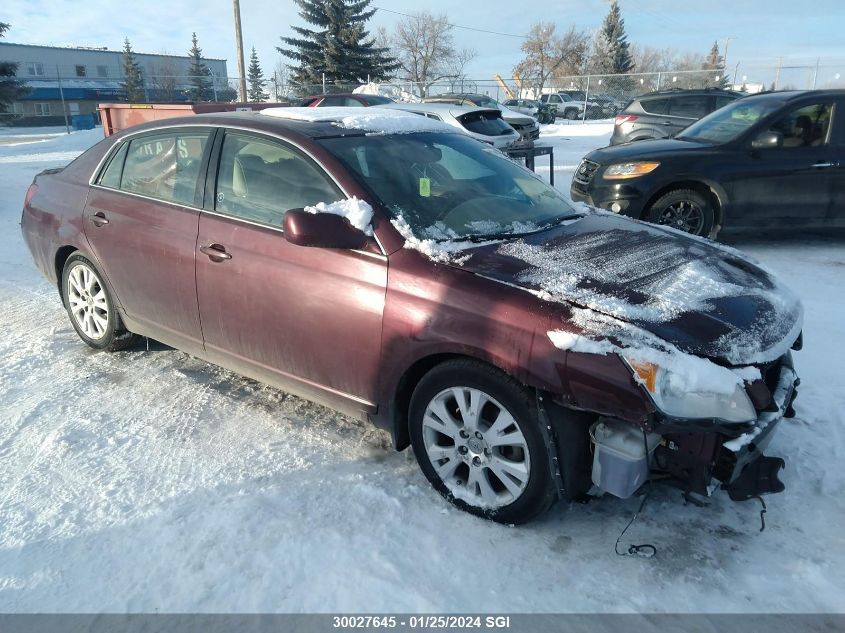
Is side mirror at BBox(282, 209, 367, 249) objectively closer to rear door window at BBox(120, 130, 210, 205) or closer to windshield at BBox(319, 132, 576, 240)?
windshield at BBox(319, 132, 576, 240)

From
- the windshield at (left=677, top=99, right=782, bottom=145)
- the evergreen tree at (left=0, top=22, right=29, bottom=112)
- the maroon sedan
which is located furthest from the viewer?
the evergreen tree at (left=0, top=22, right=29, bottom=112)

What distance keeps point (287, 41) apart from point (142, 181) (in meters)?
37.8

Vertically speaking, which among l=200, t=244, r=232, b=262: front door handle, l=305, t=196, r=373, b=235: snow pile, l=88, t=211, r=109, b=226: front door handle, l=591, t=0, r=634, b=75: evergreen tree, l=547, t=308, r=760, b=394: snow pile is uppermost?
l=591, t=0, r=634, b=75: evergreen tree

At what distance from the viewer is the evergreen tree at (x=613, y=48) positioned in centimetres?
5526

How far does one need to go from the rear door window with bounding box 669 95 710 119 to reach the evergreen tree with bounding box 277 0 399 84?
1072 inches

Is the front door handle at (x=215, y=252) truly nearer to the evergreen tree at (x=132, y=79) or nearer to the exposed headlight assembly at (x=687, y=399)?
the exposed headlight assembly at (x=687, y=399)

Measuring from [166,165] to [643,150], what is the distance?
5.09m

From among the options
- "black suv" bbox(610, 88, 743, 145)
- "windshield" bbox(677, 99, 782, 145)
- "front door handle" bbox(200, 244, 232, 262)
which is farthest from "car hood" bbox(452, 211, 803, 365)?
"black suv" bbox(610, 88, 743, 145)

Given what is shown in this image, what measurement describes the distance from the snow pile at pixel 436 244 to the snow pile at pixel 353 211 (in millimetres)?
116

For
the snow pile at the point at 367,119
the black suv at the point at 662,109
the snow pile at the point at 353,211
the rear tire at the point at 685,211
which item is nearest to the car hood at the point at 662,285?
the snow pile at the point at 353,211

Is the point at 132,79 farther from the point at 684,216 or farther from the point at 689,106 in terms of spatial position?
the point at 684,216

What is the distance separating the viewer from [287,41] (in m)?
37.8

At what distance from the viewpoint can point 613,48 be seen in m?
56.0

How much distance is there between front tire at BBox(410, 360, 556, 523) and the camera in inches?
99.4
